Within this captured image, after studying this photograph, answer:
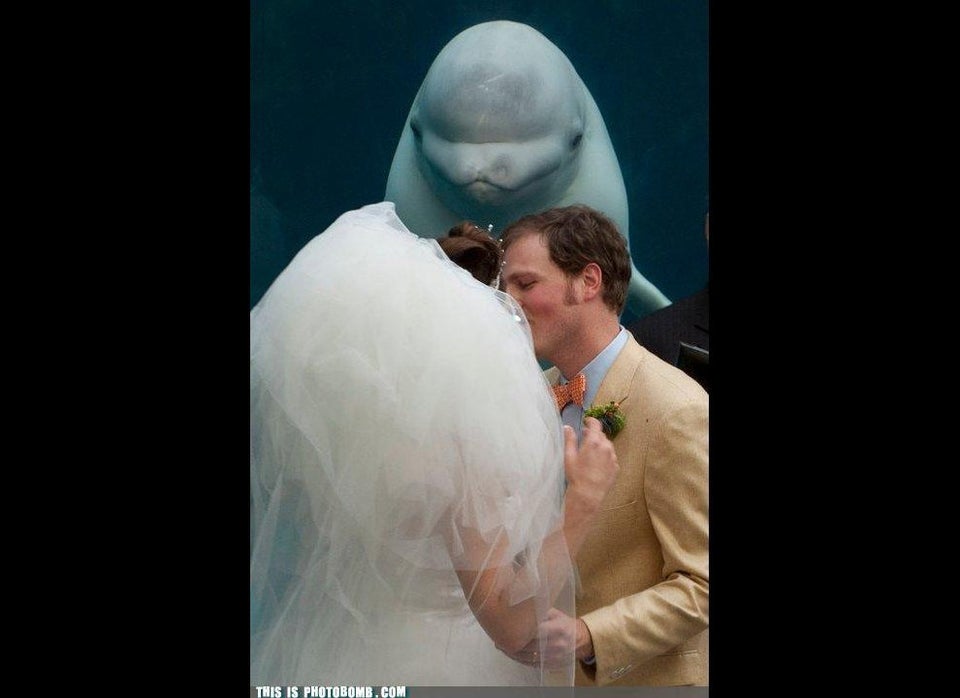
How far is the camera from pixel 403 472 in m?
2.80

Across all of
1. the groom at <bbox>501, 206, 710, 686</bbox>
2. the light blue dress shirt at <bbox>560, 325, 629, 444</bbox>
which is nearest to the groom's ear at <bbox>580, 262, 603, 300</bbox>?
the groom at <bbox>501, 206, 710, 686</bbox>

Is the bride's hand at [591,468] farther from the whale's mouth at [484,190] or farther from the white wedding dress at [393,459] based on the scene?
the whale's mouth at [484,190]

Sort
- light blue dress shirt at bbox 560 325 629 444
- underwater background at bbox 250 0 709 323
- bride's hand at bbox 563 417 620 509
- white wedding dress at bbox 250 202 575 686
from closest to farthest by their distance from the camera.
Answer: white wedding dress at bbox 250 202 575 686, bride's hand at bbox 563 417 620 509, light blue dress shirt at bbox 560 325 629 444, underwater background at bbox 250 0 709 323

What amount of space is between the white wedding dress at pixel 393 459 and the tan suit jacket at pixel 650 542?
16 centimetres

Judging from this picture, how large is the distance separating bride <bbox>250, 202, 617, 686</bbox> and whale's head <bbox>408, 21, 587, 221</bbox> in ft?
2.38

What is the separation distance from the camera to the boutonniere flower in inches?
124

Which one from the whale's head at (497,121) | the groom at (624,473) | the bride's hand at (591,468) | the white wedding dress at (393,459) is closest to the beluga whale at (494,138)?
the whale's head at (497,121)

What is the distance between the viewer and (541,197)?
3.65 metres

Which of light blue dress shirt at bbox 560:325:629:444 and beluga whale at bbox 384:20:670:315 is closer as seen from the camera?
light blue dress shirt at bbox 560:325:629:444

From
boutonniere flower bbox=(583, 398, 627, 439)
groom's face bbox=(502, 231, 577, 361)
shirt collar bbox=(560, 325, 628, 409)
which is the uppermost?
groom's face bbox=(502, 231, 577, 361)

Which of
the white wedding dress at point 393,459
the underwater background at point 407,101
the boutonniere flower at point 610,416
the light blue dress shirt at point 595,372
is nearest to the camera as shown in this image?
the white wedding dress at point 393,459

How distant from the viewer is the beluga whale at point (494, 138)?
3.65m

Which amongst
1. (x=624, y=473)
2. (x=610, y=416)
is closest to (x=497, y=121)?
(x=610, y=416)

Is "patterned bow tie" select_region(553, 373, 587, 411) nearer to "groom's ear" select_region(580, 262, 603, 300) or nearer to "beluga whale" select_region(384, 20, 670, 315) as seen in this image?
"groom's ear" select_region(580, 262, 603, 300)
